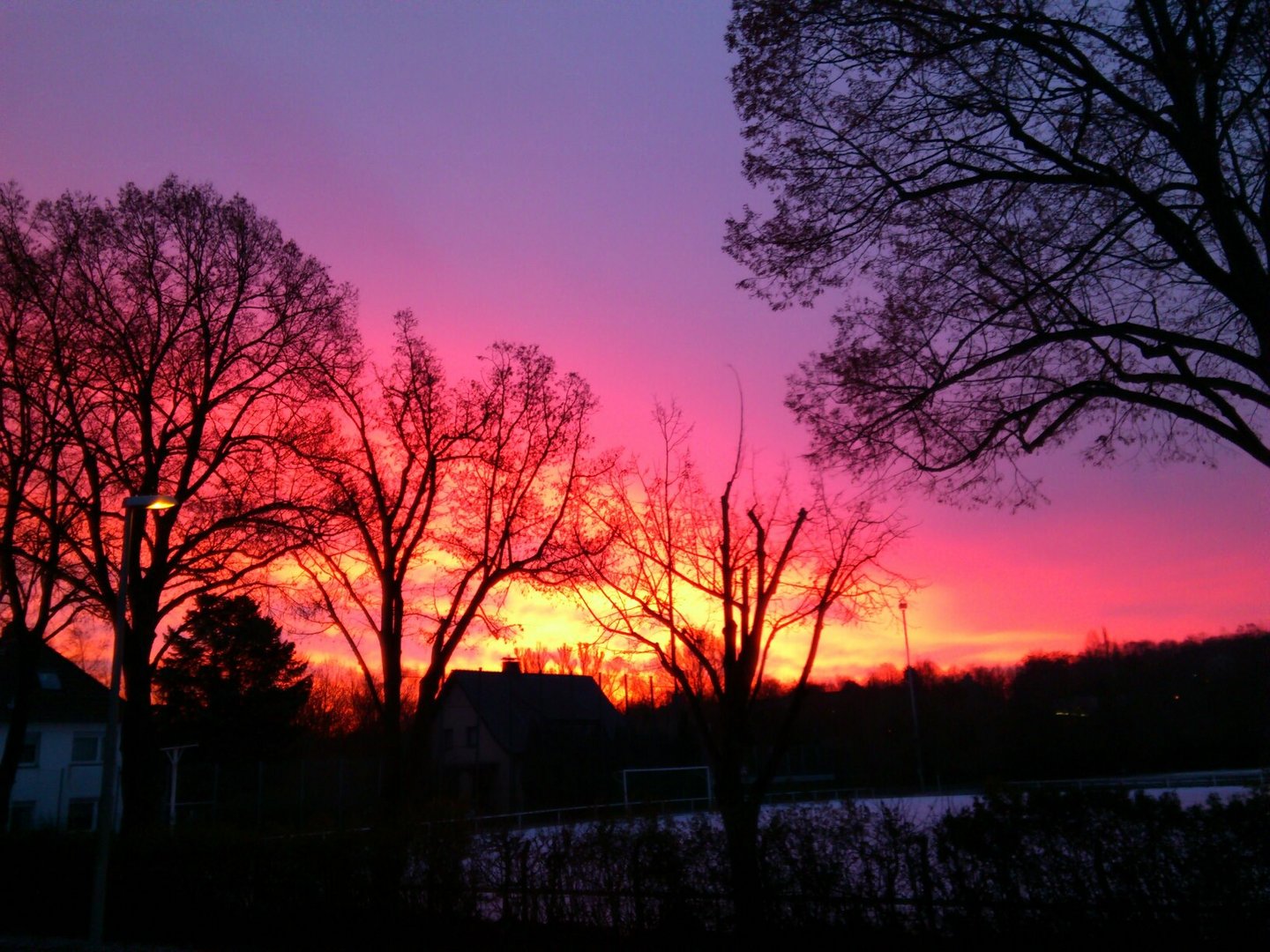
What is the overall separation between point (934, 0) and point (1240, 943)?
7.79m

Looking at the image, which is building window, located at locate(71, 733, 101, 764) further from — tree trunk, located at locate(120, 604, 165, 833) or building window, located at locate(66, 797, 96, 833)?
tree trunk, located at locate(120, 604, 165, 833)

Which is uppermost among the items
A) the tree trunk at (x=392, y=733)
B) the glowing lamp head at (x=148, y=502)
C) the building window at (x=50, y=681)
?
the building window at (x=50, y=681)

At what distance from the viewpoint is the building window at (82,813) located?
34.7 meters

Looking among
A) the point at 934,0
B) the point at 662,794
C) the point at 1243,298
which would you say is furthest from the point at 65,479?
the point at 662,794

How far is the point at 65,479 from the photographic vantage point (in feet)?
56.1

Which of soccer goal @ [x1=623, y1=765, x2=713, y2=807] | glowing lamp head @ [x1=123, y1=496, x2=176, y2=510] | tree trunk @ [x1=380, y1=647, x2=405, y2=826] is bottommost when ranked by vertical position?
soccer goal @ [x1=623, y1=765, x2=713, y2=807]

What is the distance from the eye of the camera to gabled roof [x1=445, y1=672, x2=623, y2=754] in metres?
43.9

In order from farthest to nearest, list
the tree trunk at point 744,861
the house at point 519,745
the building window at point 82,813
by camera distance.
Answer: the house at point 519,745 < the building window at point 82,813 < the tree trunk at point 744,861

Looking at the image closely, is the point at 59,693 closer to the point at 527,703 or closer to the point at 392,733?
the point at 527,703

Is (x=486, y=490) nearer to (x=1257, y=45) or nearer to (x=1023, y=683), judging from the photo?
(x=1257, y=45)

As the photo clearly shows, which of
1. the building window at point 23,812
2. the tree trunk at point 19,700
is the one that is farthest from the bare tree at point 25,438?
the building window at point 23,812

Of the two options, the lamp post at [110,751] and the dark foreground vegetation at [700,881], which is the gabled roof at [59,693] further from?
A: the lamp post at [110,751]

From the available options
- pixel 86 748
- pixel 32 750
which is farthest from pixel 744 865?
pixel 86 748

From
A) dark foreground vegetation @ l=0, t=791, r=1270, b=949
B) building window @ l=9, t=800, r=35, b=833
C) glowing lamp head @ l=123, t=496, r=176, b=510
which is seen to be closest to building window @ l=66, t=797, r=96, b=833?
building window @ l=9, t=800, r=35, b=833
